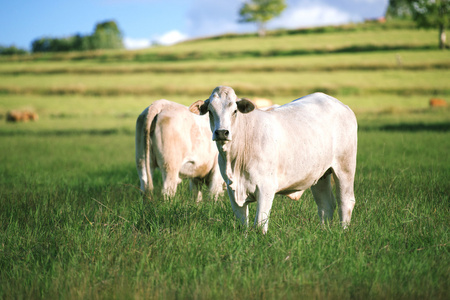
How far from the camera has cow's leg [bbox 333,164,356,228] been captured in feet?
16.8

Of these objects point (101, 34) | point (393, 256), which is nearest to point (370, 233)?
point (393, 256)

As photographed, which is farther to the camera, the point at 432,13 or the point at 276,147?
the point at 432,13

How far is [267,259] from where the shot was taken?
3961 mm

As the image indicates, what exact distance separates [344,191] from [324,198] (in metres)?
0.35

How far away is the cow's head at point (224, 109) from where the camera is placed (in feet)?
13.2

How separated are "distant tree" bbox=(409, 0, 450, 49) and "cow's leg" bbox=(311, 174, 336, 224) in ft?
135

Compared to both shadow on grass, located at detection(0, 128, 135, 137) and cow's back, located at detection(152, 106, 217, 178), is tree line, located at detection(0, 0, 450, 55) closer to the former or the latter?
shadow on grass, located at detection(0, 128, 135, 137)

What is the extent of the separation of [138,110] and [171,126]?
23517mm

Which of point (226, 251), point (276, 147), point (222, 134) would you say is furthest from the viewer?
point (276, 147)

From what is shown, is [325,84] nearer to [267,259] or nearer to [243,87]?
[243,87]

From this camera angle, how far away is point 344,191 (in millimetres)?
5129

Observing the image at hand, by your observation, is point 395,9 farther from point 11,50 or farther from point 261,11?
point 11,50

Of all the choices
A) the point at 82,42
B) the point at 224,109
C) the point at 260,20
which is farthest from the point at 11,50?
the point at 224,109

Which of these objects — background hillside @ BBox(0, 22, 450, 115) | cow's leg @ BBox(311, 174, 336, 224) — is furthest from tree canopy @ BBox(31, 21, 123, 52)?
cow's leg @ BBox(311, 174, 336, 224)
